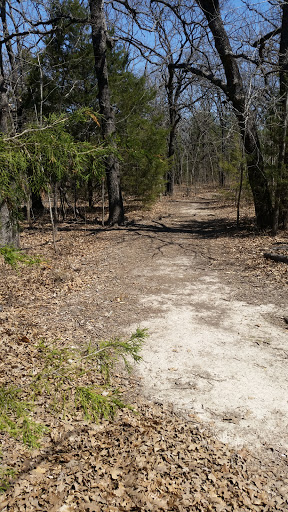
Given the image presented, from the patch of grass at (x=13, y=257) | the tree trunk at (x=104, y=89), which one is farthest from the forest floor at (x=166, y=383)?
the tree trunk at (x=104, y=89)

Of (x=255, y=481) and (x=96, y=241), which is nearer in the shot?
(x=255, y=481)

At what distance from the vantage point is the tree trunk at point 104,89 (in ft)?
35.6

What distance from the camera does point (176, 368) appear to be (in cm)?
428

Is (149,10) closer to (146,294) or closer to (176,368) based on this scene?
(146,294)

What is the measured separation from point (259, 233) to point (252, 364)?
718 centimetres

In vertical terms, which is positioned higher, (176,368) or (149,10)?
(149,10)

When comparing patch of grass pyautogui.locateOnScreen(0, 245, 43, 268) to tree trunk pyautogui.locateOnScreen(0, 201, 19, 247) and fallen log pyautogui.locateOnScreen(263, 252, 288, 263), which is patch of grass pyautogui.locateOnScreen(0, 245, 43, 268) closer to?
tree trunk pyautogui.locateOnScreen(0, 201, 19, 247)

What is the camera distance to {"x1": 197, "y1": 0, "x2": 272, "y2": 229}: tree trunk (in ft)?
33.7

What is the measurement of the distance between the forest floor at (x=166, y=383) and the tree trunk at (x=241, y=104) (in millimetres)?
2760

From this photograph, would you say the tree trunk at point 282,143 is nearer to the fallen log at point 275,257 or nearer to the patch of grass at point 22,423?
the fallen log at point 275,257

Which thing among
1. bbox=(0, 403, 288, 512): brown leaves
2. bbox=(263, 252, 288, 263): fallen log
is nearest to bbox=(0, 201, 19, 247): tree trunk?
bbox=(0, 403, 288, 512): brown leaves

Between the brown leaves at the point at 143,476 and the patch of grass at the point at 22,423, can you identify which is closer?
the patch of grass at the point at 22,423

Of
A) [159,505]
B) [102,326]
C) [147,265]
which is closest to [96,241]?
[147,265]

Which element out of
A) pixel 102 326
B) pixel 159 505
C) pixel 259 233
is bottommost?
pixel 159 505
